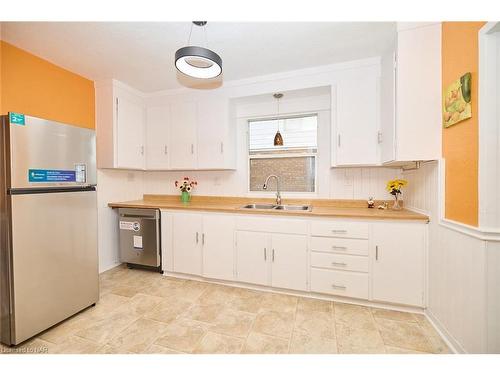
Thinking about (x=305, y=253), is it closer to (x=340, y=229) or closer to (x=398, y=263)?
(x=340, y=229)

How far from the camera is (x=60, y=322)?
1823 mm

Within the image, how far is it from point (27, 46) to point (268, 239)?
2.98 metres

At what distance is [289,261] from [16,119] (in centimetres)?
247

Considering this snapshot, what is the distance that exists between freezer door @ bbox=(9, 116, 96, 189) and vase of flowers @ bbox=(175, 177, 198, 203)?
52.2 inches

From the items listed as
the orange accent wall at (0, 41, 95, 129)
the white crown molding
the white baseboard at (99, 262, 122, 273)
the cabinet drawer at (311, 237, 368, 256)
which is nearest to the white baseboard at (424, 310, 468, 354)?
the cabinet drawer at (311, 237, 368, 256)

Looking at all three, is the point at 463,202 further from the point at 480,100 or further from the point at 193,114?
the point at 193,114

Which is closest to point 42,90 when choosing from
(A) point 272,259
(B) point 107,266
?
(B) point 107,266

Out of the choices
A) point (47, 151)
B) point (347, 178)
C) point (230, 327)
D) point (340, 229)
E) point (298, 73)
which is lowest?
point (230, 327)

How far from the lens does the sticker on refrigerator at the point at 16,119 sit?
1.50 m

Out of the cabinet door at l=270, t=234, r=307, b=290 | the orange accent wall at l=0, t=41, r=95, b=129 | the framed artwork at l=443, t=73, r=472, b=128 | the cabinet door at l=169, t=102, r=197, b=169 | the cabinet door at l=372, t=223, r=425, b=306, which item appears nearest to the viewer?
the framed artwork at l=443, t=73, r=472, b=128

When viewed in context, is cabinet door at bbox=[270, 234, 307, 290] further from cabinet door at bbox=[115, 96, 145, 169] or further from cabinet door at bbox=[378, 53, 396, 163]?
cabinet door at bbox=[115, 96, 145, 169]

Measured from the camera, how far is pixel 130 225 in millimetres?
2898

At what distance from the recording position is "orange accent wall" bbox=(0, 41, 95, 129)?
205cm

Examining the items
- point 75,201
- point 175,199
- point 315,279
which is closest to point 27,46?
point 75,201
